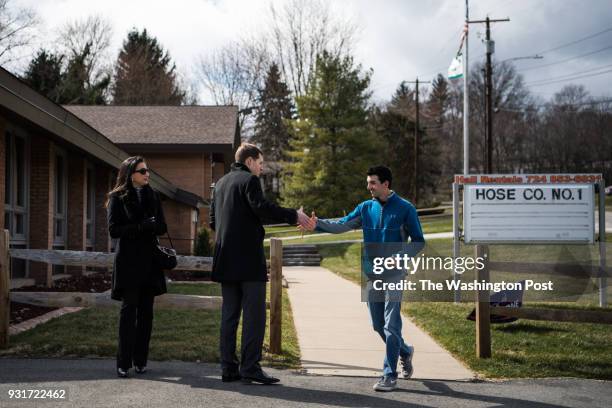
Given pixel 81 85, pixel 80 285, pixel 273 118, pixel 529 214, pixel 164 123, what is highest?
pixel 81 85

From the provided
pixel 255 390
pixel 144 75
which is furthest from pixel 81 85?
pixel 255 390

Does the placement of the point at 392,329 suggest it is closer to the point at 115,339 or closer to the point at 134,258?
the point at 134,258

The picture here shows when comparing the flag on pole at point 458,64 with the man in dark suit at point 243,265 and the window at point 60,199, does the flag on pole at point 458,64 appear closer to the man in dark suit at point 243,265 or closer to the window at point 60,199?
the window at point 60,199

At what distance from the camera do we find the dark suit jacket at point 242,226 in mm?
6008

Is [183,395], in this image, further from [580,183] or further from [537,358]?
[580,183]

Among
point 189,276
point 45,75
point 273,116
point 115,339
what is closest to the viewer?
point 115,339

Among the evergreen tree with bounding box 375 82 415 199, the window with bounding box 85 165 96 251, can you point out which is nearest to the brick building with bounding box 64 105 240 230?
the window with bounding box 85 165 96 251

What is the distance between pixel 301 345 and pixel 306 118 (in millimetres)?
37141

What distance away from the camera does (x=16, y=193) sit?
12.5 m

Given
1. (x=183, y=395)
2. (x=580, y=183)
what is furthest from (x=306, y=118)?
(x=183, y=395)

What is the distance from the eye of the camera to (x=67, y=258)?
26.8ft

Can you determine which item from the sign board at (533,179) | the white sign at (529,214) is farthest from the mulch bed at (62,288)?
the sign board at (533,179)

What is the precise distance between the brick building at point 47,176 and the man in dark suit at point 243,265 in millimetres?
5074

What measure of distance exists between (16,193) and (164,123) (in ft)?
57.3
